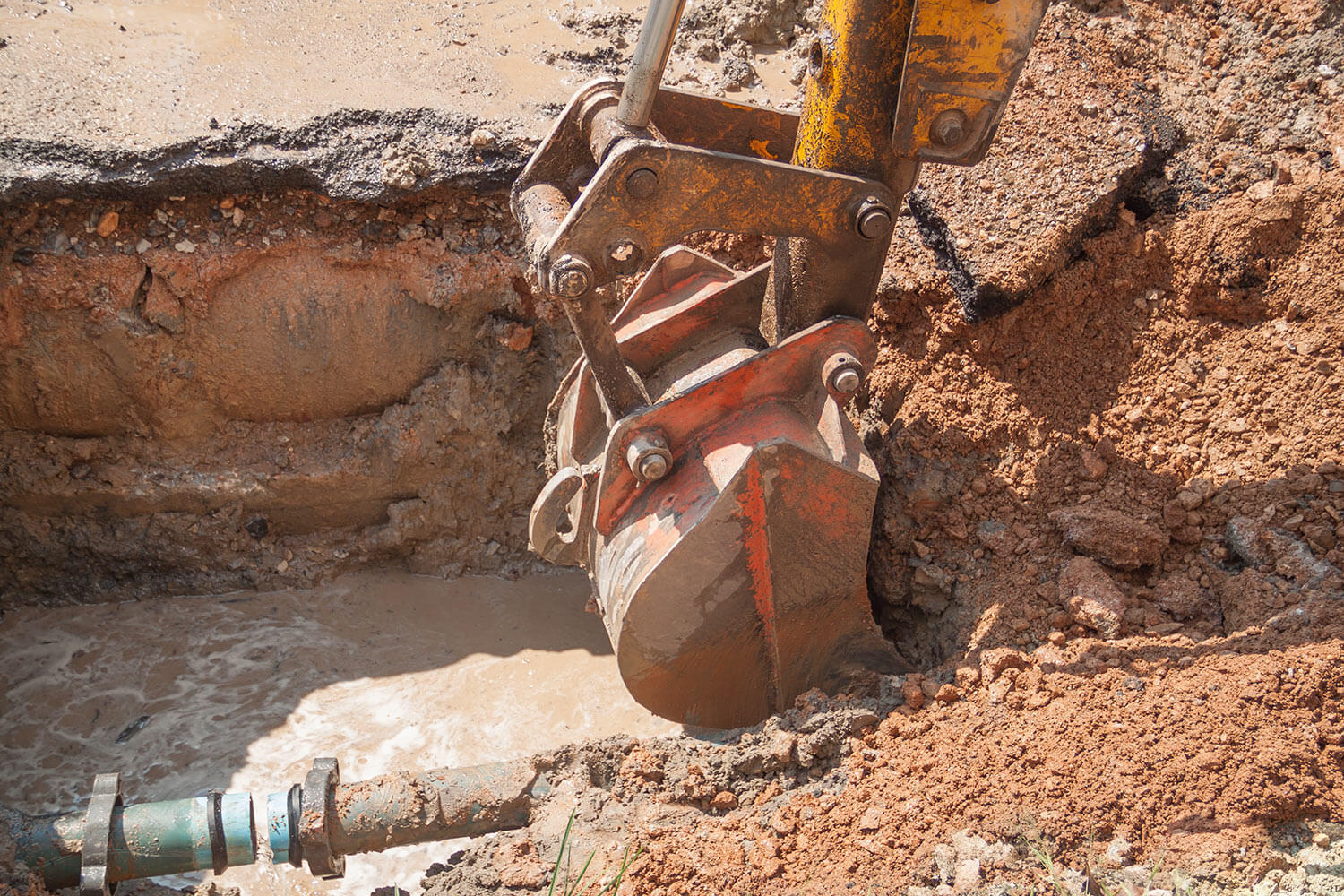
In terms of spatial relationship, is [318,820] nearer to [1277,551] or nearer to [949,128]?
[949,128]

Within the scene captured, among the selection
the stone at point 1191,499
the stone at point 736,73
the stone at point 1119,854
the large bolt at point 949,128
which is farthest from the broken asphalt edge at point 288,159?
the stone at point 1119,854

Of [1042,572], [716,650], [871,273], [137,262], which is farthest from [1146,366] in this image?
[137,262]

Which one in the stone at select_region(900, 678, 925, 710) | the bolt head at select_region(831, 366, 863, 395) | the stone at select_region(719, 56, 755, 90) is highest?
the stone at select_region(719, 56, 755, 90)

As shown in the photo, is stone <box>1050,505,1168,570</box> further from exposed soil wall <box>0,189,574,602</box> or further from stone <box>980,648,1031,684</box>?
exposed soil wall <box>0,189,574,602</box>

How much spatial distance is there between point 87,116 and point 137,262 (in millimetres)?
515

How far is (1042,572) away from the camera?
305 cm

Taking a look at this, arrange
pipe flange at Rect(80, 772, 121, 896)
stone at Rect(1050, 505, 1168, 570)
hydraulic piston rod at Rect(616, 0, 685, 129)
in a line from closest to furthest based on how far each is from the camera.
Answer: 1. hydraulic piston rod at Rect(616, 0, 685, 129)
2. pipe flange at Rect(80, 772, 121, 896)
3. stone at Rect(1050, 505, 1168, 570)

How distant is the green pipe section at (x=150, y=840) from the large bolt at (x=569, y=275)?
154cm

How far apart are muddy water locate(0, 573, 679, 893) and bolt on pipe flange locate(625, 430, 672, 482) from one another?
1.35 m

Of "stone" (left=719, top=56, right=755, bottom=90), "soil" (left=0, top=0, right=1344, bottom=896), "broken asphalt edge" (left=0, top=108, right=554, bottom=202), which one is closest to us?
"soil" (left=0, top=0, right=1344, bottom=896)

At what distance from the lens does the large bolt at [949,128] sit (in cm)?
246

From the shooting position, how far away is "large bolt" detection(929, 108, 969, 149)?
8.08 feet

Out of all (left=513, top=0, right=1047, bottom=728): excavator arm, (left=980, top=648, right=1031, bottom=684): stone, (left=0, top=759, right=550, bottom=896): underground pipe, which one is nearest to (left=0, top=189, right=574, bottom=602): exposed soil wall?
(left=513, top=0, right=1047, bottom=728): excavator arm

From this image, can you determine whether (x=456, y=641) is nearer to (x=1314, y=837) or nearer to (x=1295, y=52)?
A: (x=1314, y=837)
